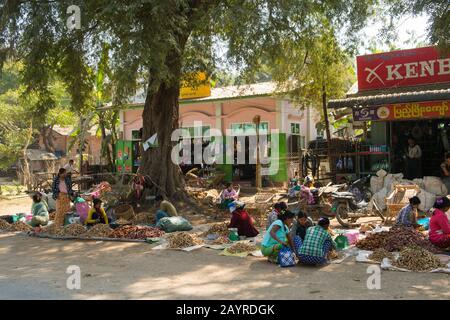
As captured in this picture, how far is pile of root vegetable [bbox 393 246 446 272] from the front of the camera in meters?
7.43

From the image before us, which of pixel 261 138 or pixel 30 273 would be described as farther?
pixel 261 138

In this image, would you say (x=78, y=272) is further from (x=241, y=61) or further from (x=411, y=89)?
(x=411, y=89)

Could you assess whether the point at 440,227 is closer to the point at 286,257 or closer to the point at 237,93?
the point at 286,257

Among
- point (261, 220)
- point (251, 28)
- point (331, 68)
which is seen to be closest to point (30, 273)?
point (261, 220)

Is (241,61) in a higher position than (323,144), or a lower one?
higher

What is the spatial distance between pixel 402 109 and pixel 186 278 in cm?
1068

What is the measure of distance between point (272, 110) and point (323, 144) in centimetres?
473

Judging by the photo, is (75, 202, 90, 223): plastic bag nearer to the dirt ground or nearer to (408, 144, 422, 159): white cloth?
the dirt ground

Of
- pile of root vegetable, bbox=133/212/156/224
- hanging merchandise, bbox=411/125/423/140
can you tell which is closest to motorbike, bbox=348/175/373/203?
hanging merchandise, bbox=411/125/423/140

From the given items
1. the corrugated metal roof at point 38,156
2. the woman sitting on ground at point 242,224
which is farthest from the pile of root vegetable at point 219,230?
the corrugated metal roof at point 38,156

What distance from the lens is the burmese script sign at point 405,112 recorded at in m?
14.9

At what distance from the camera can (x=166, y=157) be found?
50.8 ft

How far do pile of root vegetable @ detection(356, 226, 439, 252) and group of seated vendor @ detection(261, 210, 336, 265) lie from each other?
4.01ft

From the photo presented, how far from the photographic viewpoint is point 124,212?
1381cm
